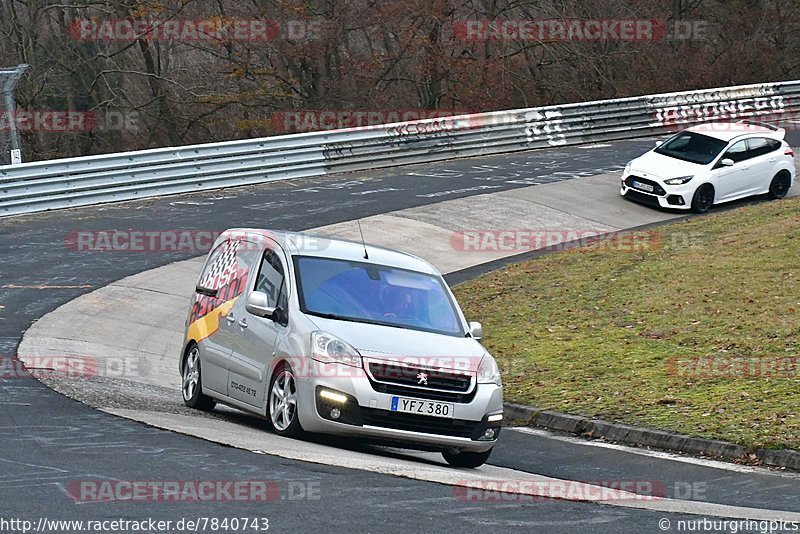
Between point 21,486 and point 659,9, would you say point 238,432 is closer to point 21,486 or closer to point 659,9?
point 21,486

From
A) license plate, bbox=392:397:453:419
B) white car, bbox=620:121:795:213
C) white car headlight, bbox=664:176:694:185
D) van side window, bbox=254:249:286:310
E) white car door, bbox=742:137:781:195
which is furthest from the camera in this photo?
white car door, bbox=742:137:781:195

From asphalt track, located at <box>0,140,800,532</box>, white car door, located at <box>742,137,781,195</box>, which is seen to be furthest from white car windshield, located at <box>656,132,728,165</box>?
asphalt track, located at <box>0,140,800,532</box>

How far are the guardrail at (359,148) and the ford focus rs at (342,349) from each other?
12644 millimetres

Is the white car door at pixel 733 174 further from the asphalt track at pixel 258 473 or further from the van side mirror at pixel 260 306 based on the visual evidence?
the van side mirror at pixel 260 306

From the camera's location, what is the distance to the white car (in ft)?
87.0

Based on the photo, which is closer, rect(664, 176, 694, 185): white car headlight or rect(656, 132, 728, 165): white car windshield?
rect(664, 176, 694, 185): white car headlight

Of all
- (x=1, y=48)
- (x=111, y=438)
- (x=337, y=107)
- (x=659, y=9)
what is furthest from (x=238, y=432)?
(x=659, y=9)

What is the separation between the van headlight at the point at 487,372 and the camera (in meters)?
10.1

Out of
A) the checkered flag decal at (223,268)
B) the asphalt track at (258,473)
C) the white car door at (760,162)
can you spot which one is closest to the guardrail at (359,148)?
the asphalt track at (258,473)

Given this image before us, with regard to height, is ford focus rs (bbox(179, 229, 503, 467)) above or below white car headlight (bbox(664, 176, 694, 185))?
above

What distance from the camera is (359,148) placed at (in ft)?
95.9

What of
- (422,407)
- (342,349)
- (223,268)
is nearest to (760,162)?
(223,268)

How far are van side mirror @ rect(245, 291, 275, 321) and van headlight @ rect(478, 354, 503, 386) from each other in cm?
179

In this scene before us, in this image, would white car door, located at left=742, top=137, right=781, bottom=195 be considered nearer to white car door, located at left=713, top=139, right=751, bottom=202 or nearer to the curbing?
white car door, located at left=713, top=139, right=751, bottom=202
